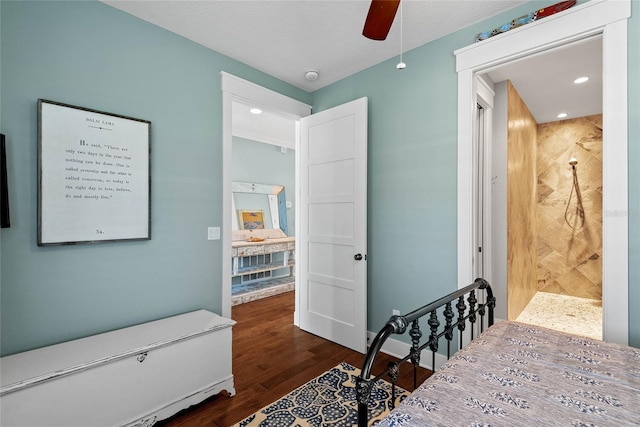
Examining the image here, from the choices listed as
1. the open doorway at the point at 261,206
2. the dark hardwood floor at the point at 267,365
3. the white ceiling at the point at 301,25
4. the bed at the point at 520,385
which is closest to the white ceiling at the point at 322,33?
the white ceiling at the point at 301,25

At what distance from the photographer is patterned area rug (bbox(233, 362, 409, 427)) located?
185 centimetres

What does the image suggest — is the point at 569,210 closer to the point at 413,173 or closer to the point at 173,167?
the point at 413,173

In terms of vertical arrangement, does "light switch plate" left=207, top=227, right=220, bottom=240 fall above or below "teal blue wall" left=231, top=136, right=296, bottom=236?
below

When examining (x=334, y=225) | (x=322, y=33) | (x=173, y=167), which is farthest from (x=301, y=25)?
(x=334, y=225)

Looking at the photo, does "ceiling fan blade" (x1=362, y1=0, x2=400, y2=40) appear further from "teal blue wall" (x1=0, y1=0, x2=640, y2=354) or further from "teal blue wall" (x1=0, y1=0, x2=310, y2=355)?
"teal blue wall" (x1=0, y1=0, x2=310, y2=355)

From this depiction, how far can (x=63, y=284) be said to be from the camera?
184 centimetres

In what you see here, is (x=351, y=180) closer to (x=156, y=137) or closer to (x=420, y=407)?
(x=156, y=137)

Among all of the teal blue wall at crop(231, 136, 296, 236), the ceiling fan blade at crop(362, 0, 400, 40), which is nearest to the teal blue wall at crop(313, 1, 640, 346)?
the ceiling fan blade at crop(362, 0, 400, 40)

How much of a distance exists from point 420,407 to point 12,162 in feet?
7.66

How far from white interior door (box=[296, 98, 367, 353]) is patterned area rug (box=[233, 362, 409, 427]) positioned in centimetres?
59

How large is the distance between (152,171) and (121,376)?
1321 mm

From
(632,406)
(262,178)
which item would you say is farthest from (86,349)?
(262,178)

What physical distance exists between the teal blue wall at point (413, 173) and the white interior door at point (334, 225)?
6.4 inches

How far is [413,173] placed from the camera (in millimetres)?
2586
